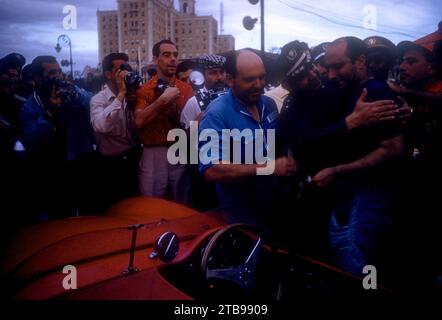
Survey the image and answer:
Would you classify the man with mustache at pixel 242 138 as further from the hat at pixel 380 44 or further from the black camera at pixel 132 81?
the hat at pixel 380 44

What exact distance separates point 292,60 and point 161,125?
1379 millimetres

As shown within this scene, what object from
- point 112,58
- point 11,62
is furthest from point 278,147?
point 11,62

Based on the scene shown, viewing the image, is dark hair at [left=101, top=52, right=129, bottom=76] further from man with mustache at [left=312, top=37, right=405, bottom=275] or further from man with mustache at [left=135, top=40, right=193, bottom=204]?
man with mustache at [left=312, top=37, right=405, bottom=275]

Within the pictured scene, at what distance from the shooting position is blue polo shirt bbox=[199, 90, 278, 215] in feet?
8.49

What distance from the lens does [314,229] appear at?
9.32 feet

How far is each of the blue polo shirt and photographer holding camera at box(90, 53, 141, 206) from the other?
40.7 inches

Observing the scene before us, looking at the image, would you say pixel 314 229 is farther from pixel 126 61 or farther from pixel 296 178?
pixel 126 61

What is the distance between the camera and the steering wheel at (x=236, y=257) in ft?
5.46

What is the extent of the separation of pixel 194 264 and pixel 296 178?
3.20 ft

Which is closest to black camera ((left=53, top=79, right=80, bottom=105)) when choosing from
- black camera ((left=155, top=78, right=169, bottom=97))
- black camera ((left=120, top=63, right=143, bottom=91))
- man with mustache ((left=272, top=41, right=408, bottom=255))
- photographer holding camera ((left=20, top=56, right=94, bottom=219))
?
photographer holding camera ((left=20, top=56, right=94, bottom=219))

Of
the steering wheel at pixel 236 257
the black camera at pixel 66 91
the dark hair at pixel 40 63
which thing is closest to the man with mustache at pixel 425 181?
the steering wheel at pixel 236 257

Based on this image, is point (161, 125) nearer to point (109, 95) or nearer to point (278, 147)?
point (109, 95)

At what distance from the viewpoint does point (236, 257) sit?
1.82 metres

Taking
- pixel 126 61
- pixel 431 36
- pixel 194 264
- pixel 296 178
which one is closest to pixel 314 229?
pixel 296 178
